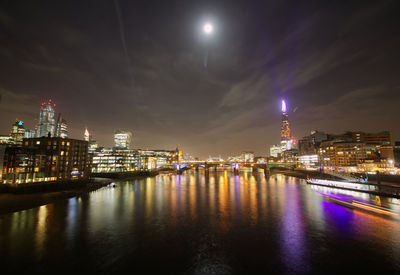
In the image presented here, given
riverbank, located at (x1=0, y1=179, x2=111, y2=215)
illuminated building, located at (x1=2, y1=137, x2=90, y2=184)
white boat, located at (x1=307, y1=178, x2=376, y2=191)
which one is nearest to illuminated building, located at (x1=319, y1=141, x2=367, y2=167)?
white boat, located at (x1=307, y1=178, x2=376, y2=191)

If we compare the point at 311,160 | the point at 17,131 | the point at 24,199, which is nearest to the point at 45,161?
the point at 24,199

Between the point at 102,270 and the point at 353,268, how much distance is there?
2009cm

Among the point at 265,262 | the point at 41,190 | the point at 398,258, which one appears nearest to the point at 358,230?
the point at 398,258

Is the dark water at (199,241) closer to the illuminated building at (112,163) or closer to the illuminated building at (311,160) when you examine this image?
the illuminated building at (112,163)

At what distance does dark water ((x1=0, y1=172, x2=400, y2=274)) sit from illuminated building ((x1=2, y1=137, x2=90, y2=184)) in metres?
29.0

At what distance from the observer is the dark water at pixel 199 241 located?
51.0ft

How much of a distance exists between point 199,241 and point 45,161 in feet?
205

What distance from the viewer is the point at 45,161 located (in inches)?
2346

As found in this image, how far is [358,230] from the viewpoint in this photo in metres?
23.2

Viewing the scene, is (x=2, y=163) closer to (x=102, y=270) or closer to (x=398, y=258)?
(x=102, y=270)

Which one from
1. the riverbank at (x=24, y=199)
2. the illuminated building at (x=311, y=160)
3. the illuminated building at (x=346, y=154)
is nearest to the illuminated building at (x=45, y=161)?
the riverbank at (x=24, y=199)

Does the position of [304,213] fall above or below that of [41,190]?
below

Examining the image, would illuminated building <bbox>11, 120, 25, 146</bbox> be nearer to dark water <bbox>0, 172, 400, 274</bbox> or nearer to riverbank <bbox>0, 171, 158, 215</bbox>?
riverbank <bbox>0, 171, 158, 215</bbox>

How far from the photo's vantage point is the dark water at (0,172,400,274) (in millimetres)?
15547
